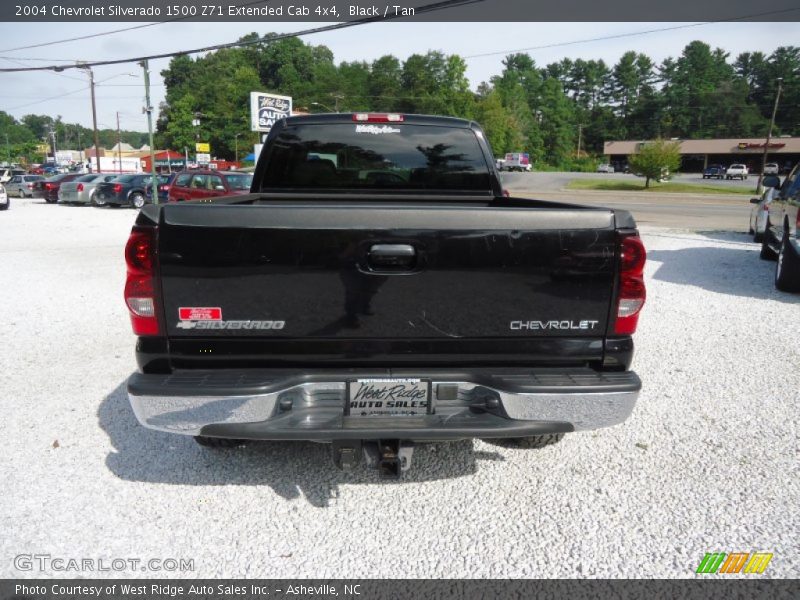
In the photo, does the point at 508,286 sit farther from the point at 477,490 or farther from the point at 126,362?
the point at 126,362

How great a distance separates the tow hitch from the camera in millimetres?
2580

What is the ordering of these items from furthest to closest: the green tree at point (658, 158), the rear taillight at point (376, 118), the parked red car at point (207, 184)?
1. the green tree at point (658, 158)
2. the parked red car at point (207, 184)
3. the rear taillight at point (376, 118)

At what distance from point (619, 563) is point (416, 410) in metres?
1.17

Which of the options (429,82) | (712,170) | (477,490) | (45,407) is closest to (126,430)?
(45,407)

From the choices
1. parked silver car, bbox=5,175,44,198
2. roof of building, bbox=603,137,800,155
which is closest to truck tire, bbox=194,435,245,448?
parked silver car, bbox=5,175,44,198

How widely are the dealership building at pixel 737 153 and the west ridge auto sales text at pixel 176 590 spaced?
80.9 metres

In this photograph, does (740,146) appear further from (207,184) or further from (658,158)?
(207,184)

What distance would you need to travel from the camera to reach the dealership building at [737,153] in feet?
254

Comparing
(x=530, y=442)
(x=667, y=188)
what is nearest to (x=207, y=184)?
(x=530, y=442)

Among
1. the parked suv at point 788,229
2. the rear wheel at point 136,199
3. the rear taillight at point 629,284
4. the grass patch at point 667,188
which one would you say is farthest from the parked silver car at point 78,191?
the grass patch at point 667,188

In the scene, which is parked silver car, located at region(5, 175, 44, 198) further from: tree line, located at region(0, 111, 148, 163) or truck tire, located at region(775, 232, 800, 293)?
tree line, located at region(0, 111, 148, 163)

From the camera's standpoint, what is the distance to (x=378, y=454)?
2.62 metres

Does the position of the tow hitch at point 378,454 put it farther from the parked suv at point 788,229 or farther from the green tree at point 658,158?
the green tree at point 658,158

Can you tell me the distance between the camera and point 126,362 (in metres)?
5.23
